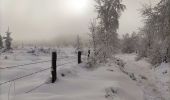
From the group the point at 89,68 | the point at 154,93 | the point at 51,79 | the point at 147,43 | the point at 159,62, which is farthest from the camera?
the point at 147,43

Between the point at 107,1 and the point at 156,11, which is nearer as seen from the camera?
the point at 156,11

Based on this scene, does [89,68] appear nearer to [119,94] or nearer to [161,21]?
[119,94]

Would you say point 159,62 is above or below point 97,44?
below

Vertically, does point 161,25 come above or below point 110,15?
below

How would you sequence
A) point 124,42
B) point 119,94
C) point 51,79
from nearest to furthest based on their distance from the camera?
point 119,94 → point 51,79 → point 124,42

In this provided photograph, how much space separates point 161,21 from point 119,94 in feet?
46.5

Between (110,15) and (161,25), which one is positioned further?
(110,15)

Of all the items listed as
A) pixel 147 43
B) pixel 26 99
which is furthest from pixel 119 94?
pixel 147 43

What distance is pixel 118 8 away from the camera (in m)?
36.8

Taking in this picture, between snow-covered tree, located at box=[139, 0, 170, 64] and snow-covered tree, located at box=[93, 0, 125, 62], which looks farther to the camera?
snow-covered tree, located at box=[93, 0, 125, 62]

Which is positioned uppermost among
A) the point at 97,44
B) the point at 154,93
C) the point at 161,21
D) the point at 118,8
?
the point at 118,8

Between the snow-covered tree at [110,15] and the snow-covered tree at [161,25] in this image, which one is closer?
the snow-covered tree at [161,25]

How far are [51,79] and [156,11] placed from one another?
618 inches


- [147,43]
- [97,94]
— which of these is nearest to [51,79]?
[97,94]
